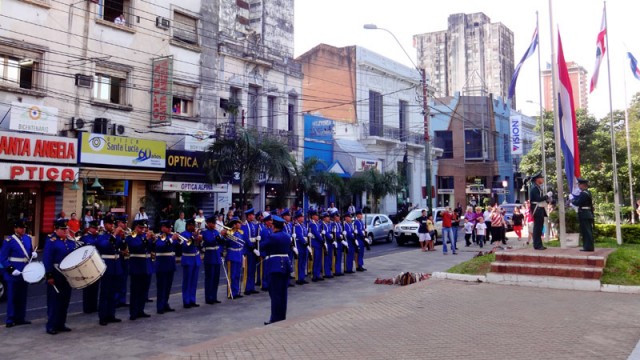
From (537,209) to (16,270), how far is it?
11360mm

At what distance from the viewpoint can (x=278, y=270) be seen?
870 cm

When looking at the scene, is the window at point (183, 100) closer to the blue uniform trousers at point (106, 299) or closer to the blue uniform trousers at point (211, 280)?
the blue uniform trousers at point (211, 280)

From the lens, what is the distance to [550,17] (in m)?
14.3

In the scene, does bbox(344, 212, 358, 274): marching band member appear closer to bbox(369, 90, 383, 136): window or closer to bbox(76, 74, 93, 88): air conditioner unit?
bbox(76, 74, 93, 88): air conditioner unit

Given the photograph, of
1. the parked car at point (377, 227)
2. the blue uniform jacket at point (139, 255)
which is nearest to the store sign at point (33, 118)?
the blue uniform jacket at point (139, 255)

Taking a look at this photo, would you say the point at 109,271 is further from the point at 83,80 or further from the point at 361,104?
the point at 361,104

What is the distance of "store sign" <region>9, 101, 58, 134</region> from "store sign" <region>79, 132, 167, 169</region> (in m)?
1.13

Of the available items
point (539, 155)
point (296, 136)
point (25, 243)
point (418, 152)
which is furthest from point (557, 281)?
point (418, 152)

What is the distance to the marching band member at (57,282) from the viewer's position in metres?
8.38

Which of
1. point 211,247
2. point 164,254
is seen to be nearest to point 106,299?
point 164,254

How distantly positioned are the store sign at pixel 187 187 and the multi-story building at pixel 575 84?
2417 cm

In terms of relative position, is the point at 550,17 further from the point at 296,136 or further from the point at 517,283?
the point at 296,136

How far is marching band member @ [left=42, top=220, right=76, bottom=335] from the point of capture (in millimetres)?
8383

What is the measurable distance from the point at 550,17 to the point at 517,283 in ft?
24.2
